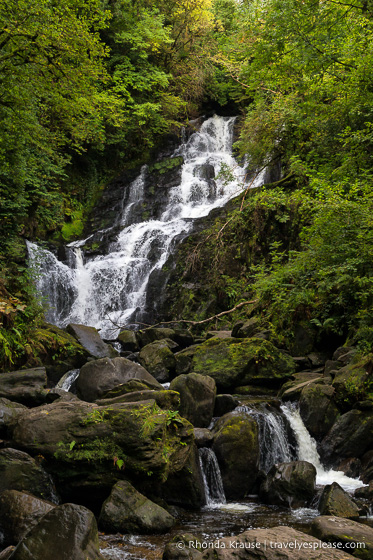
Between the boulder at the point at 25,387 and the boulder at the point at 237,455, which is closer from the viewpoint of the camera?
the boulder at the point at 237,455

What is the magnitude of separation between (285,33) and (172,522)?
9016 mm

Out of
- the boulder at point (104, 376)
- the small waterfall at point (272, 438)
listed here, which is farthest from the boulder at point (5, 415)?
the small waterfall at point (272, 438)

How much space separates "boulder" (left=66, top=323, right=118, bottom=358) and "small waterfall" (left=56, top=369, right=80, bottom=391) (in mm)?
1222

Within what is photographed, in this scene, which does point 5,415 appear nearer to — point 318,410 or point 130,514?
point 130,514

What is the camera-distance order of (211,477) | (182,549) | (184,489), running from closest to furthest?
(182,549), (184,489), (211,477)

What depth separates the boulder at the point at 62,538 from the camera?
312cm

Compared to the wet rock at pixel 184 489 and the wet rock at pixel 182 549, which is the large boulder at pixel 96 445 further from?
the wet rock at pixel 182 549

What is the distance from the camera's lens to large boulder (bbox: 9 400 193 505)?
4879 mm

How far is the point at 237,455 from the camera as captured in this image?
6.18 metres

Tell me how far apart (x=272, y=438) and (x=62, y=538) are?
4.50 meters

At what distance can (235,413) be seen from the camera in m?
6.70

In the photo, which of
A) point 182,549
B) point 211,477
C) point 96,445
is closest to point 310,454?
point 211,477

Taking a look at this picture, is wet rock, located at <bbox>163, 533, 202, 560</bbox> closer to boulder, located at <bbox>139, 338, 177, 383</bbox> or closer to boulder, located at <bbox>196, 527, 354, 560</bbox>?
boulder, located at <bbox>196, 527, 354, 560</bbox>

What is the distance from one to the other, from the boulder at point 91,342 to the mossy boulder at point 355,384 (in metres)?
6.65
